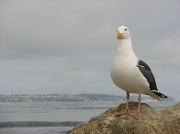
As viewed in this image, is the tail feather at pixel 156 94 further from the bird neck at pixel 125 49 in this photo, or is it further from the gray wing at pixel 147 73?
the bird neck at pixel 125 49

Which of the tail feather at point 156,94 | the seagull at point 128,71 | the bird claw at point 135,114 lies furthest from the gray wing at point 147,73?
the bird claw at point 135,114

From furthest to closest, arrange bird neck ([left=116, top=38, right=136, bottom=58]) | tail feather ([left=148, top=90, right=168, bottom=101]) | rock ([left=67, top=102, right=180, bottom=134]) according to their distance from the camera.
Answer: tail feather ([left=148, top=90, right=168, bottom=101]) → bird neck ([left=116, top=38, right=136, bottom=58]) → rock ([left=67, top=102, right=180, bottom=134])

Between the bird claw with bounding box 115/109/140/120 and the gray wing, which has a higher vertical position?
the gray wing

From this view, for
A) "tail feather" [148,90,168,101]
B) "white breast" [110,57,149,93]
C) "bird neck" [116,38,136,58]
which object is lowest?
"tail feather" [148,90,168,101]

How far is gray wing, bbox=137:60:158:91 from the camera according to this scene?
973 centimetres

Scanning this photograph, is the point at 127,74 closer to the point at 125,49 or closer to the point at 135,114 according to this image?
Result: the point at 125,49

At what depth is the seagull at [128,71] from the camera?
947cm

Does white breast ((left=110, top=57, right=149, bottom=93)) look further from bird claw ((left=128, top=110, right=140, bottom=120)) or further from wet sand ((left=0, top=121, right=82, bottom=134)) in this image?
wet sand ((left=0, top=121, right=82, bottom=134))

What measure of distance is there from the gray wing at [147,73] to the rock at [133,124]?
80 cm

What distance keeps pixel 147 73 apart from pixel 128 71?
2.37 feet

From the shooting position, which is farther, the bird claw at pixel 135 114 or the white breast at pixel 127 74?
the bird claw at pixel 135 114

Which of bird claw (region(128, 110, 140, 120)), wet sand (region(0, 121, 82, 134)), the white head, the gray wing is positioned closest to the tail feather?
the gray wing

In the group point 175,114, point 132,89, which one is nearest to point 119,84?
point 132,89

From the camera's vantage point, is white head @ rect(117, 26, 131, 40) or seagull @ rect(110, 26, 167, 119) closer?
seagull @ rect(110, 26, 167, 119)
